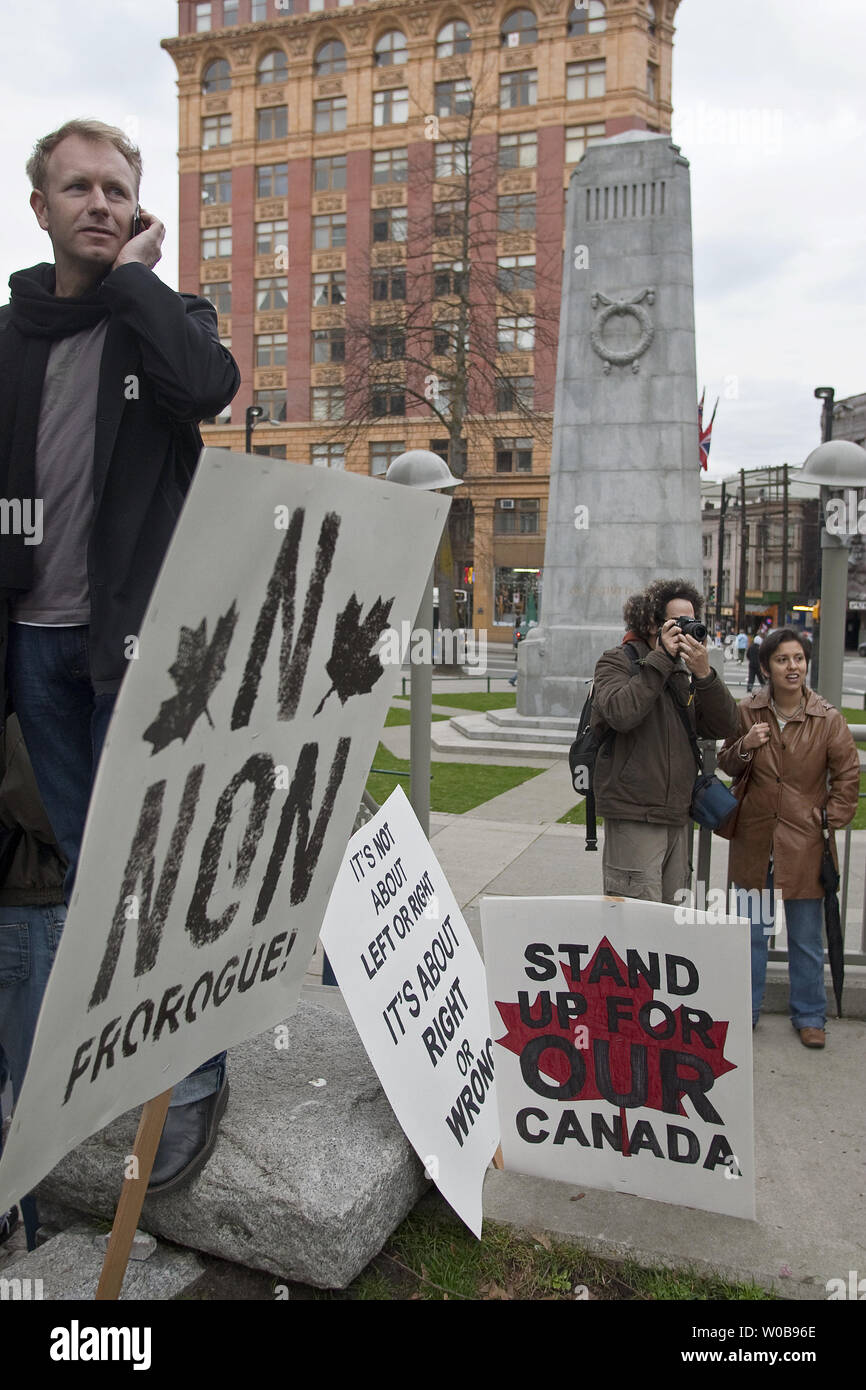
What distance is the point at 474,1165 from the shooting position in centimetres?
297

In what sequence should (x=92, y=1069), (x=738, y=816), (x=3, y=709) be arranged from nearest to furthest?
(x=92, y=1069) → (x=3, y=709) → (x=738, y=816)

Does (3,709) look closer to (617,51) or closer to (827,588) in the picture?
(827,588)

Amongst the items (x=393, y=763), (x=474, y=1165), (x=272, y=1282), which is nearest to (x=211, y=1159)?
(x=272, y=1282)

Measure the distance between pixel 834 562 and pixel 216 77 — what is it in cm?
6206

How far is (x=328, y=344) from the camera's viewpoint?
54.5 metres

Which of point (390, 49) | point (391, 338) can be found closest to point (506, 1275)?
point (391, 338)

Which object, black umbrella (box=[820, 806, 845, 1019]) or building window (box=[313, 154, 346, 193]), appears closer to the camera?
black umbrella (box=[820, 806, 845, 1019])

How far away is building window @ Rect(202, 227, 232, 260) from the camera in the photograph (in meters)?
56.5

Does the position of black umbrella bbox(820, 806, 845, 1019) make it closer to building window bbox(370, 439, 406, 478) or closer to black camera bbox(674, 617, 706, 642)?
black camera bbox(674, 617, 706, 642)

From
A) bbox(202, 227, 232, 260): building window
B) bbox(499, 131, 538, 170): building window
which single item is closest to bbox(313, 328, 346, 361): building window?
bbox(202, 227, 232, 260): building window

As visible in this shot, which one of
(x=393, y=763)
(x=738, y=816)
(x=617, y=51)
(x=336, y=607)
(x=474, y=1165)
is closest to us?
(x=336, y=607)

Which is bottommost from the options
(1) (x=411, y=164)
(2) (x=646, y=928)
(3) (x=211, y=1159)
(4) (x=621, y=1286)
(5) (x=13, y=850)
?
(4) (x=621, y=1286)

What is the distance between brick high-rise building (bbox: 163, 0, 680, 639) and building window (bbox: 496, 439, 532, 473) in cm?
8

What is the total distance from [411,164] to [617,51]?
10453mm
